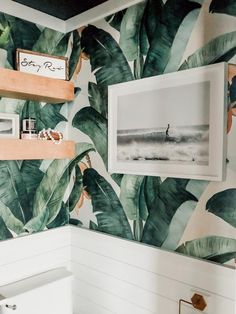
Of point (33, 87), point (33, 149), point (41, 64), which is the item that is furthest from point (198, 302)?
point (41, 64)

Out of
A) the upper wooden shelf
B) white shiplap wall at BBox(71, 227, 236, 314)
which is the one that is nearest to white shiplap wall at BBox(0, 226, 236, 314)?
white shiplap wall at BBox(71, 227, 236, 314)

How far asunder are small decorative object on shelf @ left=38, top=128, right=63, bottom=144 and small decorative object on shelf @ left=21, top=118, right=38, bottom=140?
0.04m

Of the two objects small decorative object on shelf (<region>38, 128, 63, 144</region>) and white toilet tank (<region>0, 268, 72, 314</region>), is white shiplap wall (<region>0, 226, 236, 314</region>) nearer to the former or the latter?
white toilet tank (<region>0, 268, 72, 314</region>)

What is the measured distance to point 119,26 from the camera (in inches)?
60.5

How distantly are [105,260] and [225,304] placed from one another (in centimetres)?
68

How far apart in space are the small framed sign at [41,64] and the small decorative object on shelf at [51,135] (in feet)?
1.02

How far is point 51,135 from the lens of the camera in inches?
65.0

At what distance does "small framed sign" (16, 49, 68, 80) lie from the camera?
1.54m

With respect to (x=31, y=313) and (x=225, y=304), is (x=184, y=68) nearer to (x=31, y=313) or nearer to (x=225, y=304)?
(x=225, y=304)

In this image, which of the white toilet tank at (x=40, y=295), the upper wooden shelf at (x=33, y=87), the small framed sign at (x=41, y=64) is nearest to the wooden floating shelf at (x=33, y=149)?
the upper wooden shelf at (x=33, y=87)

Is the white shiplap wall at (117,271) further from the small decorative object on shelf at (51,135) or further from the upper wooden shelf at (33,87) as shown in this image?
the upper wooden shelf at (33,87)

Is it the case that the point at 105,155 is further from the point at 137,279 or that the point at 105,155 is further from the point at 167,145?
the point at 137,279

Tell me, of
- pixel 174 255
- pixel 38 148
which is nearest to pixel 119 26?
pixel 38 148

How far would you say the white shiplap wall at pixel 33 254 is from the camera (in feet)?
5.11
